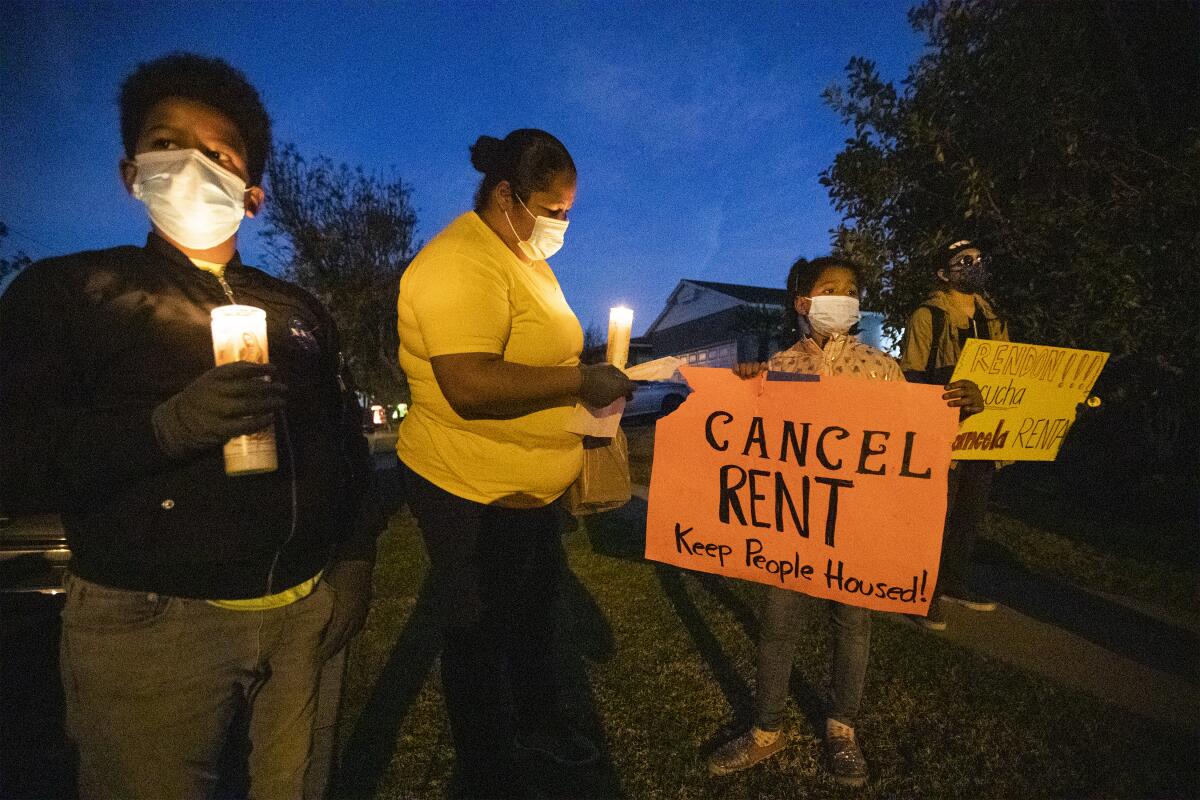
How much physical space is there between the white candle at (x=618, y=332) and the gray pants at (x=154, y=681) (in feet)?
3.86

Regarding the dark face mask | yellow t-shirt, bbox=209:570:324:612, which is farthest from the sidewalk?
yellow t-shirt, bbox=209:570:324:612

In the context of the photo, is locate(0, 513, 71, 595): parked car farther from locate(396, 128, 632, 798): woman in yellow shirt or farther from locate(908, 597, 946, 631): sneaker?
locate(908, 597, 946, 631): sneaker

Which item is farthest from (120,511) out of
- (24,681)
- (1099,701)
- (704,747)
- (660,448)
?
(1099,701)

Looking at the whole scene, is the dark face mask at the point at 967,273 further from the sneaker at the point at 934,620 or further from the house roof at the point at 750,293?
the house roof at the point at 750,293

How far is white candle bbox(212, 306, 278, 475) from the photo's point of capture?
105cm

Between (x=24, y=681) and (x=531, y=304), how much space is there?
300 centimetres

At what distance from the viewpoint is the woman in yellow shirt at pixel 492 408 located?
5.43 ft

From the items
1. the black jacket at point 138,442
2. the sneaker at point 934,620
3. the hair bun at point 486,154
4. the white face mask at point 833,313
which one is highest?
the hair bun at point 486,154

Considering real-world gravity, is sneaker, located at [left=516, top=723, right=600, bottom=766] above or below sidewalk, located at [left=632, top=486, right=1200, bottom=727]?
below

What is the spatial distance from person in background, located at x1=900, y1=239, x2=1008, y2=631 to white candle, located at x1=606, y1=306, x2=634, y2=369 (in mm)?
2372

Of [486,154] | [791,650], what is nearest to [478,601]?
[791,650]

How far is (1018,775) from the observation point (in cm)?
234

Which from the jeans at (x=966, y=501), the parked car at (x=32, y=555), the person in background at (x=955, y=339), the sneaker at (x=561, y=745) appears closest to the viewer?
the sneaker at (x=561, y=745)

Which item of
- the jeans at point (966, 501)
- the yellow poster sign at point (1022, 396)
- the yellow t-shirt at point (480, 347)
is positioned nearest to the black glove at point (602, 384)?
the yellow t-shirt at point (480, 347)
